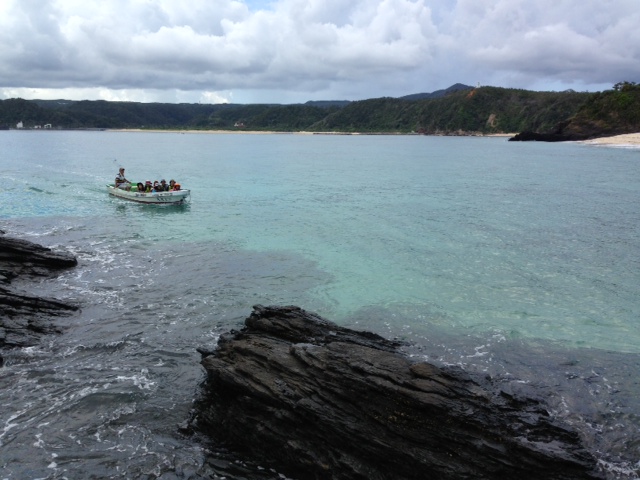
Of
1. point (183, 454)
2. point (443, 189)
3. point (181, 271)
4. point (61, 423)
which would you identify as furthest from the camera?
point (443, 189)

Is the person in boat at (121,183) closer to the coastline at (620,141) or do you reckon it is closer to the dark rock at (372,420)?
the dark rock at (372,420)

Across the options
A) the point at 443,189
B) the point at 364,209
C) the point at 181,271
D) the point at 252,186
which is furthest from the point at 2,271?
the point at 443,189

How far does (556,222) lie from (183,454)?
33886 mm

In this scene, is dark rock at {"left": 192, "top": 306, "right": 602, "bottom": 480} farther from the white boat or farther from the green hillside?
the green hillside

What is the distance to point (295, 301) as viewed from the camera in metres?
20.5

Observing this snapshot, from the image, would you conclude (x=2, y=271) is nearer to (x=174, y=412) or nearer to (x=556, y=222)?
(x=174, y=412)

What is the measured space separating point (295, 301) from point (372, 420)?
10.6 m

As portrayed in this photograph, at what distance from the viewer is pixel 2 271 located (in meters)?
20.9

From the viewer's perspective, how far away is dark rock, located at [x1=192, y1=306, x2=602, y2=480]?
942cm

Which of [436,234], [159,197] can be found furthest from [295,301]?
[159,197]

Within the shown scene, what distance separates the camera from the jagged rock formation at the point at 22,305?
16.1 metres

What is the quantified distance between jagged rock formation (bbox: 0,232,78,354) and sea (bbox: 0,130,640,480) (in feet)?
1.77

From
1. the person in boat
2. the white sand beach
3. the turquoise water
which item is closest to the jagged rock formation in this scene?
the turquoise water

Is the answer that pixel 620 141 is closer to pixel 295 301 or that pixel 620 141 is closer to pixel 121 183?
pixel 121 183
